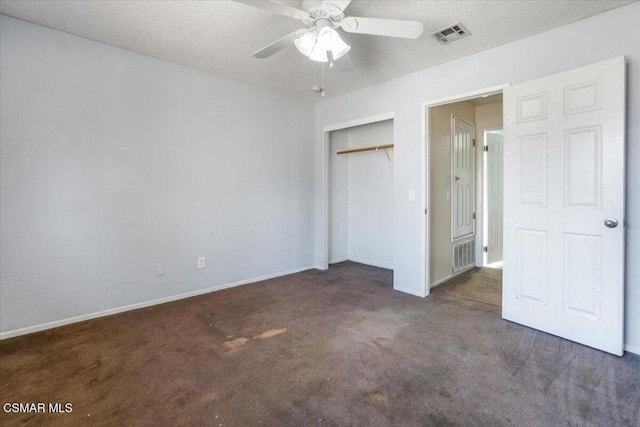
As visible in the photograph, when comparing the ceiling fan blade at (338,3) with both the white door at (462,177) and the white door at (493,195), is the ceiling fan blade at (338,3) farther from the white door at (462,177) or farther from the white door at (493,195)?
the white door at (493,195)

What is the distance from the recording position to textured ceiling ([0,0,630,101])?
2.20 m

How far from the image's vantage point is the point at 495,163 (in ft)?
15.8

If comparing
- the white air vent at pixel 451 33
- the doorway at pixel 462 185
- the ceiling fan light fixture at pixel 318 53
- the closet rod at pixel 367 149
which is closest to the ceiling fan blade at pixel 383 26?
the ceiling fan light fixture at pixel 318 53

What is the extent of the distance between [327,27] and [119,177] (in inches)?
93.8

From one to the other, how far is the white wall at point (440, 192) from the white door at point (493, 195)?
1.03m

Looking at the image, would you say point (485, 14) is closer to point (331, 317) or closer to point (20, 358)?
point (331, 317)

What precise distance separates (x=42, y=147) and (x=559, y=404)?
4131 millimetres

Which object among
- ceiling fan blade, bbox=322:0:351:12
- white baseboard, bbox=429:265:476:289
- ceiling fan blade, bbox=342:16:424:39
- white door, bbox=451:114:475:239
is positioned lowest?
white baseboard, bbox=429:265:476:289

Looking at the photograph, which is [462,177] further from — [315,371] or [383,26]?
[315,371]

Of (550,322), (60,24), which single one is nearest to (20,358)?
(60,24)

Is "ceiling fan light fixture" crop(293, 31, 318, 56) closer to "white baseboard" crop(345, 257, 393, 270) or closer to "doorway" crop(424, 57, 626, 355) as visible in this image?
"doorway" crop(424, 57, 626, 355)

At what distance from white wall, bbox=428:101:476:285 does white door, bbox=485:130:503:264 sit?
3.38 feet

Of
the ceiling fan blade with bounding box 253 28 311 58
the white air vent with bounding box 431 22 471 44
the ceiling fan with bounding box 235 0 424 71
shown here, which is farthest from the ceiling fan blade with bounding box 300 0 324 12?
the white air vent with bounding box 431 22 471 44

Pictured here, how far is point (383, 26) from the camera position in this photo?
1.92m
